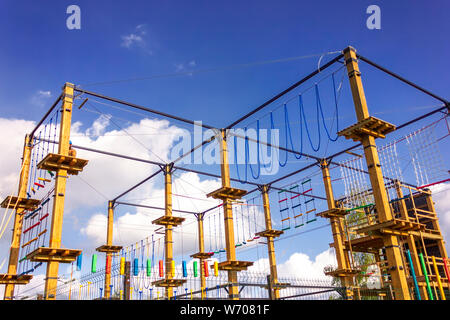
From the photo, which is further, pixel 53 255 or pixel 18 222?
pixel 18 222

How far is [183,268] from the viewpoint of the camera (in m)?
20.6

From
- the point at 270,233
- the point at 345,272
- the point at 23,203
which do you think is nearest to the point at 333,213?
the point at 345,272

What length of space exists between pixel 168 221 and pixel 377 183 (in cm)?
1441

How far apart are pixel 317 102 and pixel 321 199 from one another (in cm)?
1589

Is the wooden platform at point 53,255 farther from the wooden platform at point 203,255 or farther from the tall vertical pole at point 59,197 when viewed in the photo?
the wooden platform at point 203,255

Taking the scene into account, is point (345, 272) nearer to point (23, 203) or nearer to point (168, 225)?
point (168, 225)

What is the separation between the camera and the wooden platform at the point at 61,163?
1553 cm

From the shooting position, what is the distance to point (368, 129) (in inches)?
586

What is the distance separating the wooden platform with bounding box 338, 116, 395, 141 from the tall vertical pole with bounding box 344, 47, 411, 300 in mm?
221

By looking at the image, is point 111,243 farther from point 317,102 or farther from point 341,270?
point 317,102

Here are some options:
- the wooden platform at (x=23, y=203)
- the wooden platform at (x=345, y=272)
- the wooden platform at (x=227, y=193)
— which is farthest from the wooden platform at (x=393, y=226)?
the wooden platform at (x=23, y=203)

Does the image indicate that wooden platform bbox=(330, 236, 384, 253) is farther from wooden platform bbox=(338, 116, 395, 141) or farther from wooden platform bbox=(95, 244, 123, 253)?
wooden platform bbox=(95, 244, 123, 253)

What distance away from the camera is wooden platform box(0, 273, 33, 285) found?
18.0 meters
